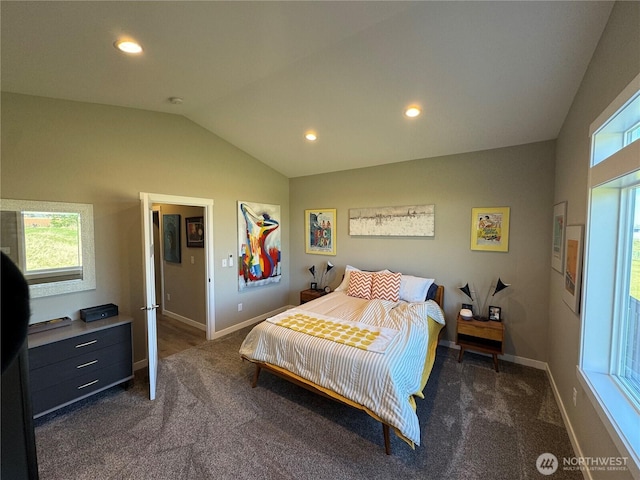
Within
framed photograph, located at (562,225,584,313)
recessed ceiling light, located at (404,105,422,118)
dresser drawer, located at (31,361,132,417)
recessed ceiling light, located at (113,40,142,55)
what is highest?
recessed ceiling light, located at (113,40,142,55)

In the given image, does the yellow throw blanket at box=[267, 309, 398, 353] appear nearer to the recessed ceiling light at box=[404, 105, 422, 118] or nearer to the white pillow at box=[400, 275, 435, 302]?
the white pillow at box=[400, 275, 435, 302]

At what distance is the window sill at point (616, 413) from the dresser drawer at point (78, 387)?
351 cm

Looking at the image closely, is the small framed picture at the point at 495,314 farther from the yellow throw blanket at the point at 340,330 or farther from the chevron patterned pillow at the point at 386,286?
the yellow throw blanket at the point at 340,330

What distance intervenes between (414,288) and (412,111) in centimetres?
205

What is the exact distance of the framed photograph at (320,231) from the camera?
4.46m

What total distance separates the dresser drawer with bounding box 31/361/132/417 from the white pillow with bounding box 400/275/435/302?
3097 mm

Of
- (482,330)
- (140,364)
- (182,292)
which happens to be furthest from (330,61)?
(182,292)

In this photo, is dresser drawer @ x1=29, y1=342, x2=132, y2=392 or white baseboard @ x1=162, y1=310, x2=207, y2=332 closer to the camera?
dresser drawer @ x1=29, y1=342, x2=132, y2=392

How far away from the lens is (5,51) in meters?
1.72

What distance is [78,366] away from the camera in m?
2.25

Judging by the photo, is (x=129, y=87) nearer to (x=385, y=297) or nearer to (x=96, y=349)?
(x=96, y=349)

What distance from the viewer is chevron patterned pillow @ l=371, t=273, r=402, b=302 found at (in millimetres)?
3408

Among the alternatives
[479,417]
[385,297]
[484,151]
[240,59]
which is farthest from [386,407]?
[484,151]

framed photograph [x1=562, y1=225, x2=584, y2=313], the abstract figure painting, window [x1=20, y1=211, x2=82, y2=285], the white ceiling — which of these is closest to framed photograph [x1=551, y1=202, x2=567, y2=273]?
framed photograph [x1=562, y1=225, x2=584, y2=313]
